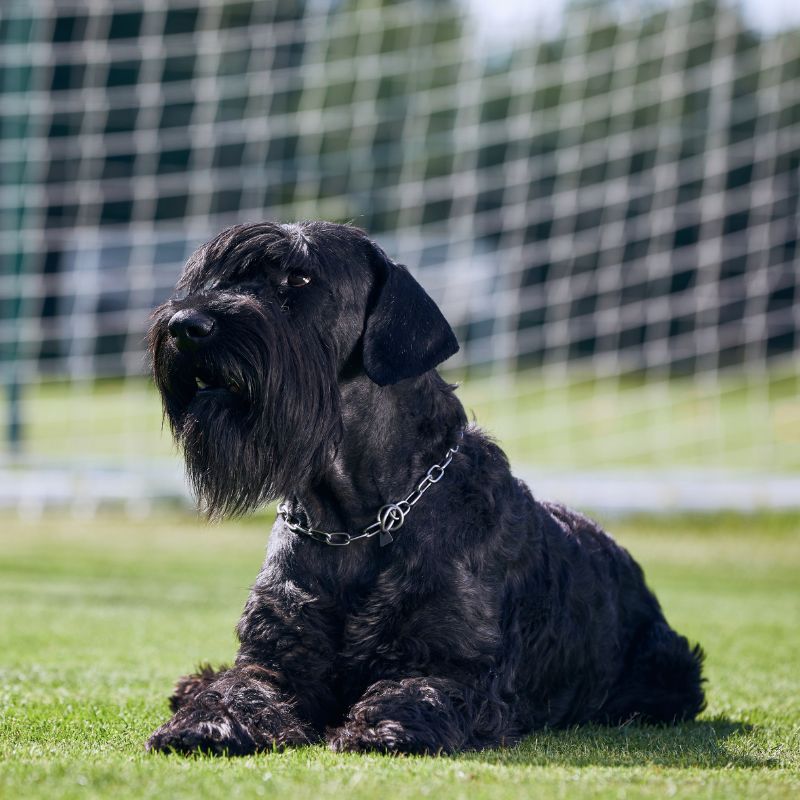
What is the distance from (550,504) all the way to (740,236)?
762 inches

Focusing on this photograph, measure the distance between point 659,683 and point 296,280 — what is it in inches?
66.8

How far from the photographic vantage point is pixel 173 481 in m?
12.6

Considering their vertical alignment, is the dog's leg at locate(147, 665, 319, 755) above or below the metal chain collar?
below

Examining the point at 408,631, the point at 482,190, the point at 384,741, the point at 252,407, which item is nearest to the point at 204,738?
the point at 384,741

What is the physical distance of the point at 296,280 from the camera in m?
3.49

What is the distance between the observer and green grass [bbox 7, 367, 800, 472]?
55.9 ft

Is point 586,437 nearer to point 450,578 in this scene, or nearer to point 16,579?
point 16,579

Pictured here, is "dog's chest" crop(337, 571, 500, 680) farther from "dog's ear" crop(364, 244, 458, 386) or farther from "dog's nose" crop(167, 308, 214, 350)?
"dog's nose" crop(167, 308, 214, 350)

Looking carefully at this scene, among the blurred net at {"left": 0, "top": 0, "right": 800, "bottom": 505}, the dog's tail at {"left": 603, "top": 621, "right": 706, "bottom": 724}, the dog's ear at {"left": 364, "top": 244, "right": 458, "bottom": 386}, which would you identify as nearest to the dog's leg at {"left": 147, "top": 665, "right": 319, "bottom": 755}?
the dog's ear at {"left": 364, "top": 244, "right": 458, "bottom": 386}

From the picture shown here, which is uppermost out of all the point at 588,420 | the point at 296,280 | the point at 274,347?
the point at 296,280

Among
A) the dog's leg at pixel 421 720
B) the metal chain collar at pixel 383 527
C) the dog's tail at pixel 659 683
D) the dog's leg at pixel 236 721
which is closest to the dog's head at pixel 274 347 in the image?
the metal chain collar at pixel 383 527

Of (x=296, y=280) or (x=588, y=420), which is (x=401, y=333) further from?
(x=588, y=420)

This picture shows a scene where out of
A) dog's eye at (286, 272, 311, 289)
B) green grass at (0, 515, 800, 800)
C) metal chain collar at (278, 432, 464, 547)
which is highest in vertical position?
dog's eye at (286, 272, 311, 289)

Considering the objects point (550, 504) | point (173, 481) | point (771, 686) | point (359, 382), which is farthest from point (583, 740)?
point (173, 481)
